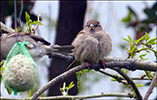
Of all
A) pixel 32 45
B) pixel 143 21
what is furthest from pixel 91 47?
pixel 143 21

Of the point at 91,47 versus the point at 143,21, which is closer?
the point at 91,47

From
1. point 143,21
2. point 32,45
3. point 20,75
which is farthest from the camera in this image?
point 143,21

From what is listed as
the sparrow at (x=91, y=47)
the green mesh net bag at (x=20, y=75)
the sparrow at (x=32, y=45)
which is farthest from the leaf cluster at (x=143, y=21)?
the green mesh net bag at (x=20, y=75)

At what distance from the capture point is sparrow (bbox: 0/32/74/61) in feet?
10.3

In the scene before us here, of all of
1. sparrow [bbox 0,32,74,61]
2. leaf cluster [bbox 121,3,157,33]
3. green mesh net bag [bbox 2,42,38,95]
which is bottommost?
green mesh net bag [bbox 2,42,38,95]

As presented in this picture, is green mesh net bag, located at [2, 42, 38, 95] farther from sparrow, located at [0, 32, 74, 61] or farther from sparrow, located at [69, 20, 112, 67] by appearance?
sparrow, located at [69, 20, 112, 67]

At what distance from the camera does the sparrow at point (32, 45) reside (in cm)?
314

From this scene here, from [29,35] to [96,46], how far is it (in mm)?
1030

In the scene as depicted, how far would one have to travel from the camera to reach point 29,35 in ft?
10.2

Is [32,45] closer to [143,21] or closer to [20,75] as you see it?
[20,75]

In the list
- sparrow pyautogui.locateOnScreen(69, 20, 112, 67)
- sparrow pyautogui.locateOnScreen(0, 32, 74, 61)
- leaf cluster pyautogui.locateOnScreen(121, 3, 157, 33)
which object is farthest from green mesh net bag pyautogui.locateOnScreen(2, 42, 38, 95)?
leaf cluster pyautogui.locateOnScreen(121, 3, 157, 33)

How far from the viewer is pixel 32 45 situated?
333 cm

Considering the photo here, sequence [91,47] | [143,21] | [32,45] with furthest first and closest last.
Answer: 1. [143,21]
2. [91,47]
3. [32,45]

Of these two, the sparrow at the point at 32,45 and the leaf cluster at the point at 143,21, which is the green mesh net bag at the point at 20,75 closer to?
the sparrow at the point at 32,45
